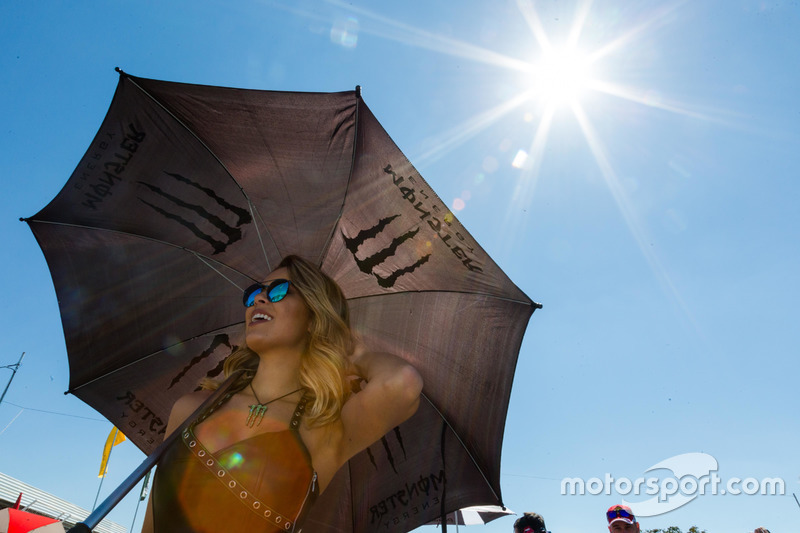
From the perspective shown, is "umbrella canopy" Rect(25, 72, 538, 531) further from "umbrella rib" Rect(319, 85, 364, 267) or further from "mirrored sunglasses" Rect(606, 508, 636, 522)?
"mirrored sunglasses" Rect(606, 508, 636, 522)

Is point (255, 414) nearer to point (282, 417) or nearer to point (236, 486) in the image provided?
point (282, 417)

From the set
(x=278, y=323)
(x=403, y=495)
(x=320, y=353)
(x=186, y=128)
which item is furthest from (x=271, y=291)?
(x=403, y=495)

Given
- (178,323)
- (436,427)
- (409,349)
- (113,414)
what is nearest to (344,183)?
(409,349)

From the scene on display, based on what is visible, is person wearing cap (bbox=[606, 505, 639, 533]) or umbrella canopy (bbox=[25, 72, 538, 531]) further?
person wearing cap (bbox=[606, 505, 639, 533])

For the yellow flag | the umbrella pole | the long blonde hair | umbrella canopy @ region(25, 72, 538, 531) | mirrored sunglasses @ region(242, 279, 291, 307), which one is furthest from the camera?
the yellow flag

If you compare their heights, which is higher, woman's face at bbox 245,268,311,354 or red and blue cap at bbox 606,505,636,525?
red and blue cap at bbox 606,505,636,525

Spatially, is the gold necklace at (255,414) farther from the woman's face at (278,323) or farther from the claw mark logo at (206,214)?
the claw mark logo at (206,214)

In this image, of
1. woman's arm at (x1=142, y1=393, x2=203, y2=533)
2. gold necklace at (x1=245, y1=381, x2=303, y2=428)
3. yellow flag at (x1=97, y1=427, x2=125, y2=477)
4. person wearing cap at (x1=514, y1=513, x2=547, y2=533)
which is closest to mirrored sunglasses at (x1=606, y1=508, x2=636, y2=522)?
person wearing cap at (x1=514, y1=513, x2=547, y2=533)

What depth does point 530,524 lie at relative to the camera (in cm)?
529

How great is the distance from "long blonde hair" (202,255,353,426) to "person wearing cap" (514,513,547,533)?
4.13m

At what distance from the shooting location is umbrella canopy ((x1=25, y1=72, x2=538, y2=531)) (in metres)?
2.72

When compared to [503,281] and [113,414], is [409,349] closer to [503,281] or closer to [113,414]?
Answer: [503,281]

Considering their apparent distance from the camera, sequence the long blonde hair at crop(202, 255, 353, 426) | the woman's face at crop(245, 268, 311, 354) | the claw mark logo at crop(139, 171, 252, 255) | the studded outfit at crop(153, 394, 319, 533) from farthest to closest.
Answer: the claw mark logo at crop(139, 171, 252, 255) < the woman's face at crop(245, 268, 311, 354) < the long blonde hair at crop(202, 255, 353, 426) < the studded outfit at crop(153, 394, 319, 533)

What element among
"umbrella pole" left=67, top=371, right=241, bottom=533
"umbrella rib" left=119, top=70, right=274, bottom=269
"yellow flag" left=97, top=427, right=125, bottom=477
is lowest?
"umbrella pole" left=67, top=371, right=241, bottom=533
